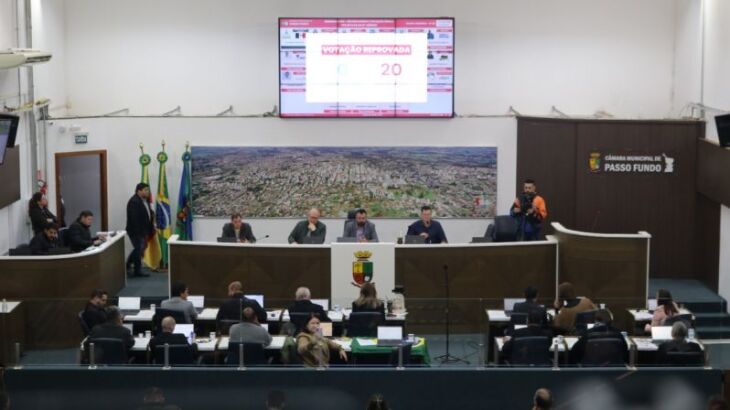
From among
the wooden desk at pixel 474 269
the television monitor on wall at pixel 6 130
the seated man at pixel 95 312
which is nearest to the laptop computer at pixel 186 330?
the seated man at pixel 95 312

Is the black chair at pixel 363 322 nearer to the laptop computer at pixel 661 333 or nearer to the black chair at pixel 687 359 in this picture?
the laptop computer at pixel 661 333

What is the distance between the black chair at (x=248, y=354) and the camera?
12758 mm

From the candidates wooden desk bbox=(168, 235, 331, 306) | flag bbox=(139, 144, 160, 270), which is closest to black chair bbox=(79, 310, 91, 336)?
wooden desk bbox=(168, 235, 331, 306)

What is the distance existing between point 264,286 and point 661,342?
5620mm

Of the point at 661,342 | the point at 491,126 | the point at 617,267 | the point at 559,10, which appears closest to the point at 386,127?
the point at 491,126

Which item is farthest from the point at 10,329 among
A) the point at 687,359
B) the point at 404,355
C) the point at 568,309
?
the point at 687,359

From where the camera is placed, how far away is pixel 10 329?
544 inches

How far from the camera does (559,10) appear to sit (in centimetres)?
1997

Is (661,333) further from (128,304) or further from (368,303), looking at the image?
(128,304)

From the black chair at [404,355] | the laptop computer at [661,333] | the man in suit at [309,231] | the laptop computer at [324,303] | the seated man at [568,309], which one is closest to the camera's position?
the black chair at [404,355]

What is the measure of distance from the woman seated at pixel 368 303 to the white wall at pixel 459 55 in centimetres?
632

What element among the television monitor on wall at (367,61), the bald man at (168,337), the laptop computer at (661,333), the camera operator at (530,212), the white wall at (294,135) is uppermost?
the television monitor on wall at (367,61)

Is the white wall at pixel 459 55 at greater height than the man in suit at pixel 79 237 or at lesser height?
greater

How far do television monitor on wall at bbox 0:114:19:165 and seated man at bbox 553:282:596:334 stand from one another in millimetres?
6944
